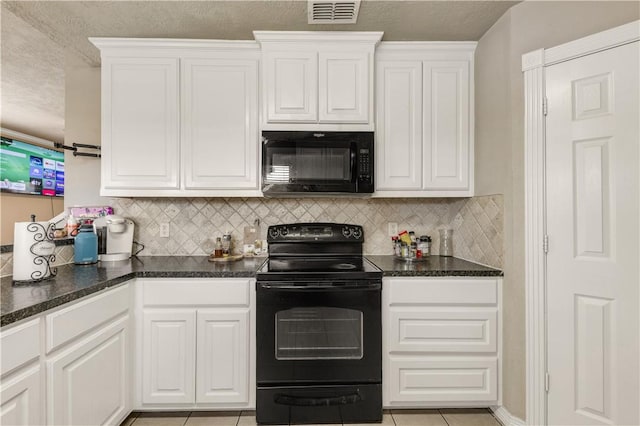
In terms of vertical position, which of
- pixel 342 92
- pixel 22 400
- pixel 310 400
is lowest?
pixel 310 400

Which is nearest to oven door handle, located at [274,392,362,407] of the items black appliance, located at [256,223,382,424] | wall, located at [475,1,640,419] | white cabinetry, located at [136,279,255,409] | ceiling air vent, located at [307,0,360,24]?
black appliance, located at [256,223,382,424]

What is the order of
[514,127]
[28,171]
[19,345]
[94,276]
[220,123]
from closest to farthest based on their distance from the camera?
[19,345] → [94,276] → [514,127] → [220,123] → [28,171]

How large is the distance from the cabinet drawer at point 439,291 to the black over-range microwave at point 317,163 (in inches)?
25.2

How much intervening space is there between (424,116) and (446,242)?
3.25ft

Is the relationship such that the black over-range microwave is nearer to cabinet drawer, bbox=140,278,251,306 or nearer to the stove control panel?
the stove control panel

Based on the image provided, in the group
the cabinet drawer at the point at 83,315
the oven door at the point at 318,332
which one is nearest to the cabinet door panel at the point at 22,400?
the cabinet drawer at the point at 83,315

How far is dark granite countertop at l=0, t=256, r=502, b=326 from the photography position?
120 cm

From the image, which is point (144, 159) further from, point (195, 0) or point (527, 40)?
point (527, 40)

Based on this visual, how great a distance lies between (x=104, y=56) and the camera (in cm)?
209

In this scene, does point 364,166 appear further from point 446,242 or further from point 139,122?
point 139,122

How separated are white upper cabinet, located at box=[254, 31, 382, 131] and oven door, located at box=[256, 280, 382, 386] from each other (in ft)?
3.52

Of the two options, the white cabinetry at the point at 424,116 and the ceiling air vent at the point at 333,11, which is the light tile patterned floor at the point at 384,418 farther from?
the ceiling air vent at the point at 333,11

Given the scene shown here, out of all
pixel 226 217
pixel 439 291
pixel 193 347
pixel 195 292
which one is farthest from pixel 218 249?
pixel 439 291

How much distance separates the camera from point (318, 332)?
1809mm
